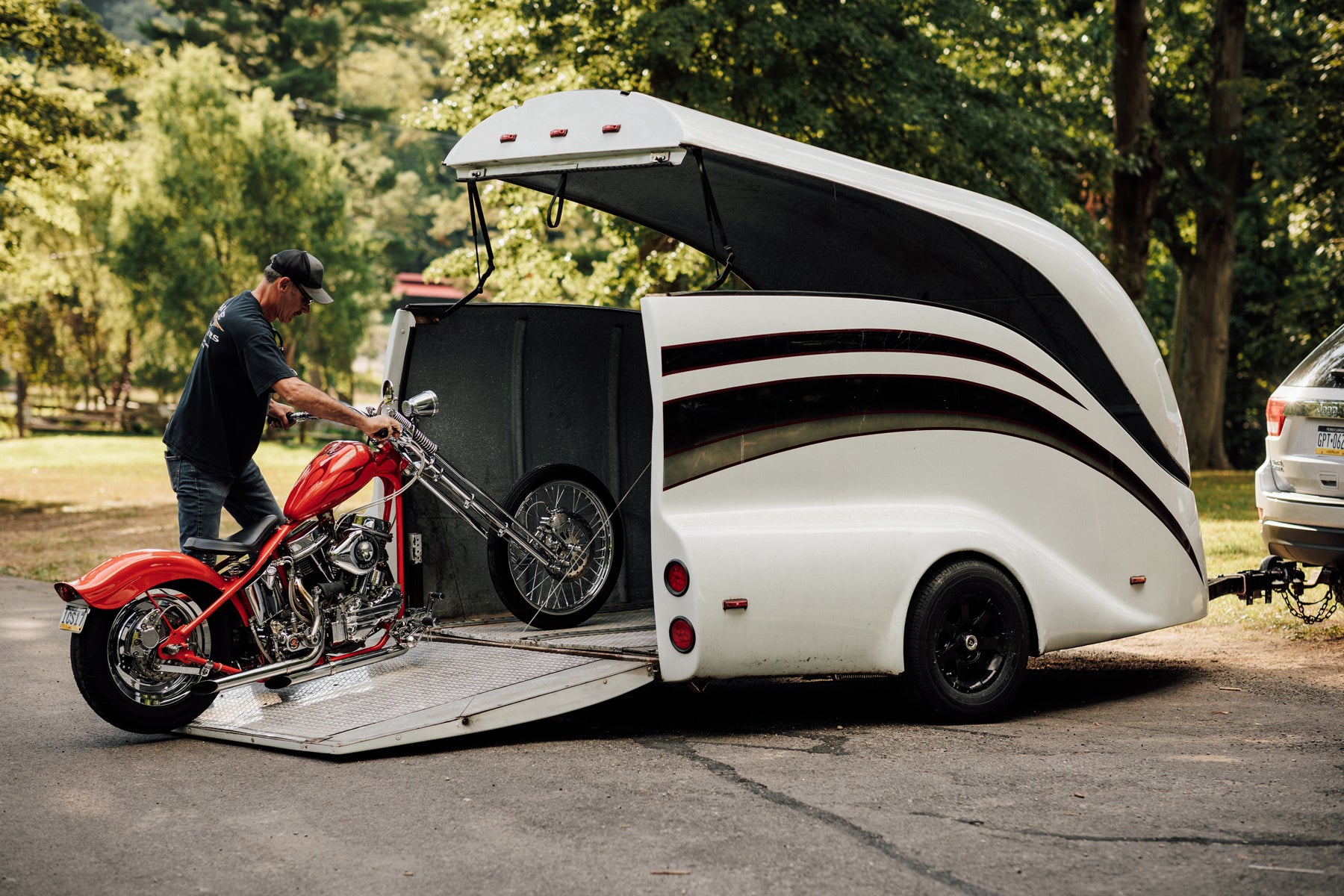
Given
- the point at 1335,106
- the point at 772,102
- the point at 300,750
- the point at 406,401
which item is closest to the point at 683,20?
the point at 772,102

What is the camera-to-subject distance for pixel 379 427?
666cm

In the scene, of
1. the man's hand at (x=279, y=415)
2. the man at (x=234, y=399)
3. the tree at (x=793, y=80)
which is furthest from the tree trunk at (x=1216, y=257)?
the man at (x=234, y=399)

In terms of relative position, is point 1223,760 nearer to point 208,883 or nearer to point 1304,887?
point 1304,887

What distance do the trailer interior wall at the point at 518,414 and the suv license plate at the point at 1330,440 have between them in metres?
3.73

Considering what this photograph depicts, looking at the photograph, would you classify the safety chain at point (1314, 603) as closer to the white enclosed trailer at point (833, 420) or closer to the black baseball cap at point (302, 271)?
the white enclosed trailer at point (833, 420)

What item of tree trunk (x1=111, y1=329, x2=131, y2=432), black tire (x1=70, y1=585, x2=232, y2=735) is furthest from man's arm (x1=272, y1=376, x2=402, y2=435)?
tree trunk (x1=111, y1=329, x2=131, y2=432)

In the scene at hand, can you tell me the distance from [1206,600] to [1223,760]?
195 cm

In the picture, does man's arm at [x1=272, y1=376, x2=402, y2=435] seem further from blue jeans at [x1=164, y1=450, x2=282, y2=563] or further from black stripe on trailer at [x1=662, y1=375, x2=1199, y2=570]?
black stripe on trailer at [x1=662, y1=375, x2=1199, y2=570]

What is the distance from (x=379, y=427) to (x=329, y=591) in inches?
31.8

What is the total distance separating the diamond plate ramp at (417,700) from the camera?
5816mm

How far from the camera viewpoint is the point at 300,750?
584cm

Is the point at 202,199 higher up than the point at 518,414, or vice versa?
the point at 202,199

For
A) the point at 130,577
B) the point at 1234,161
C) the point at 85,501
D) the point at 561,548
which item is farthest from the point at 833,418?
the point at 1234,161

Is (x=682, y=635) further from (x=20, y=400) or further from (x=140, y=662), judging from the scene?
(x=20, y=400)
